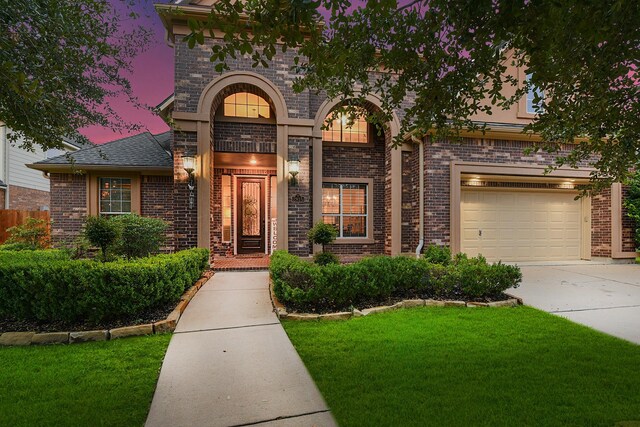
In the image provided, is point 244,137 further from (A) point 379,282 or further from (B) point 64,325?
(B) point 64,325

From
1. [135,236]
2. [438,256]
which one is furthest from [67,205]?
[438,256]

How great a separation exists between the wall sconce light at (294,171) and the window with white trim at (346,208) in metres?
1.53

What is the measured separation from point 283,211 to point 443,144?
16.2 ft

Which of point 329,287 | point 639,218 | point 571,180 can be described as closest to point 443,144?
point 571,180

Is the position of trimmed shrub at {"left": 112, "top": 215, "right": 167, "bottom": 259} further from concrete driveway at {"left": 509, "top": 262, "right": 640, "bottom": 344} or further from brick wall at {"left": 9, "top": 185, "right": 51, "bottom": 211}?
brick wall at {"left": 9, "top": 185, "right": 51, "bottom": 211}

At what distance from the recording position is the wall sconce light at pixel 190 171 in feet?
24.8

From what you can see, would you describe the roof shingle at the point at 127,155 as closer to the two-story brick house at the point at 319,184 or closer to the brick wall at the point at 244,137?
the two-story brick house at the point at 319,184

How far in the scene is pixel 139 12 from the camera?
5016 mm

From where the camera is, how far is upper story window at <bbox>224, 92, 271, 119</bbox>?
29.0 ft

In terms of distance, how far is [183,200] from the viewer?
785 cm

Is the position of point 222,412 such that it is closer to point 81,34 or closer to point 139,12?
point 81,34

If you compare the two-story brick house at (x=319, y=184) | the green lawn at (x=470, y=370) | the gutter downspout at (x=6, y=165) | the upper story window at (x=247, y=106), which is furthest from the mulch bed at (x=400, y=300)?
the gutter downspout at (x=6, y=165)

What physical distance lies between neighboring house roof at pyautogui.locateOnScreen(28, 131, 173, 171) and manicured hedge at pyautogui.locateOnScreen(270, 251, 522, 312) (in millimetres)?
5847

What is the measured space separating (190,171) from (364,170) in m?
5.17
